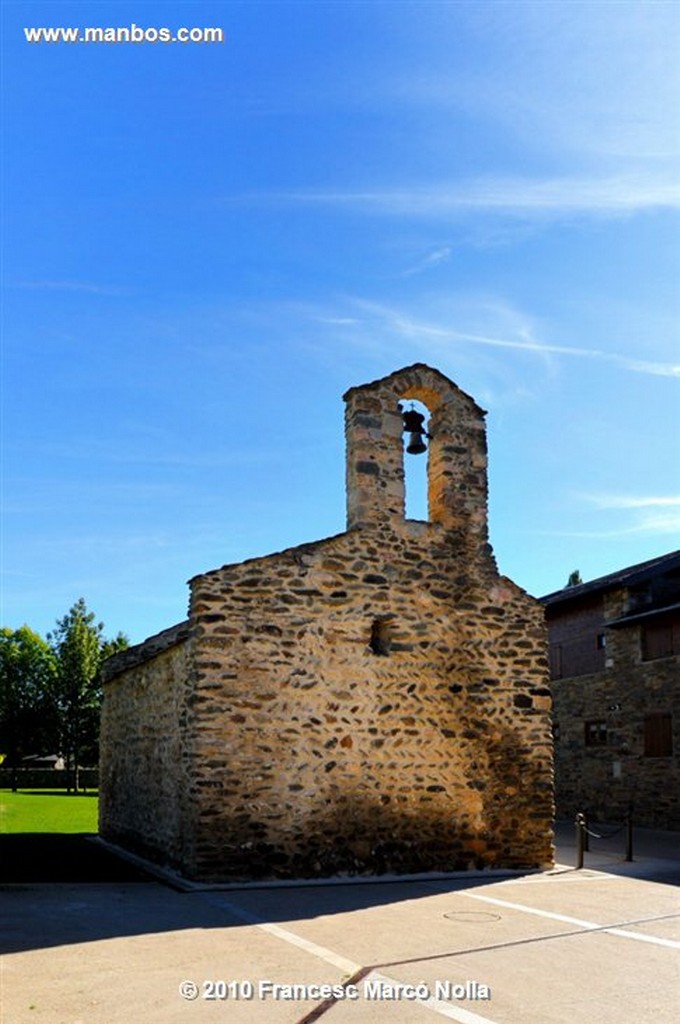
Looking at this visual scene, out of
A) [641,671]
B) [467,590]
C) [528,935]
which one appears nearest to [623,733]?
[641,671]

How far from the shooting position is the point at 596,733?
2445 centimetres

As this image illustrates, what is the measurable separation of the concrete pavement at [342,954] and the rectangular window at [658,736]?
11.7 metres

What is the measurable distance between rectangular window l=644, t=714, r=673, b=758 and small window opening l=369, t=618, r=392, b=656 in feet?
40.4

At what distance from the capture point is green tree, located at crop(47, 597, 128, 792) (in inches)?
1786

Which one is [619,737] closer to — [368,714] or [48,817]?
[368,714]

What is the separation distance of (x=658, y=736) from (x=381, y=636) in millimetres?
12735

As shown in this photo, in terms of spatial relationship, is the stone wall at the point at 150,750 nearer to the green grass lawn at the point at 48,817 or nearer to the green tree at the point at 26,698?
the green grass lawn at the point at 48,817

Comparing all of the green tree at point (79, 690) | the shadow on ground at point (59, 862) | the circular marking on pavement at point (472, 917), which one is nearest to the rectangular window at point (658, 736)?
the shadow on ground at point (59, 862)

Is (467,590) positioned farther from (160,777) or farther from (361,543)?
(160,777)

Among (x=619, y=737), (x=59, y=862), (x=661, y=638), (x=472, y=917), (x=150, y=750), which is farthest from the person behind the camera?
(x=619, y=737)

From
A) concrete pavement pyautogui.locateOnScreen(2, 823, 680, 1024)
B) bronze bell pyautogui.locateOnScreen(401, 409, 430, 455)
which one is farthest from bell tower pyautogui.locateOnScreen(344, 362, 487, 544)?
concrete pavement pyautogui.locateOnScreen(2, 823, 680, 1024)

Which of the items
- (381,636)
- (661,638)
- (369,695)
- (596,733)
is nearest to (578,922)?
(369,695)

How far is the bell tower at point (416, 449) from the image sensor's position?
40.3ft

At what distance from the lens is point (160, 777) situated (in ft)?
41.9
